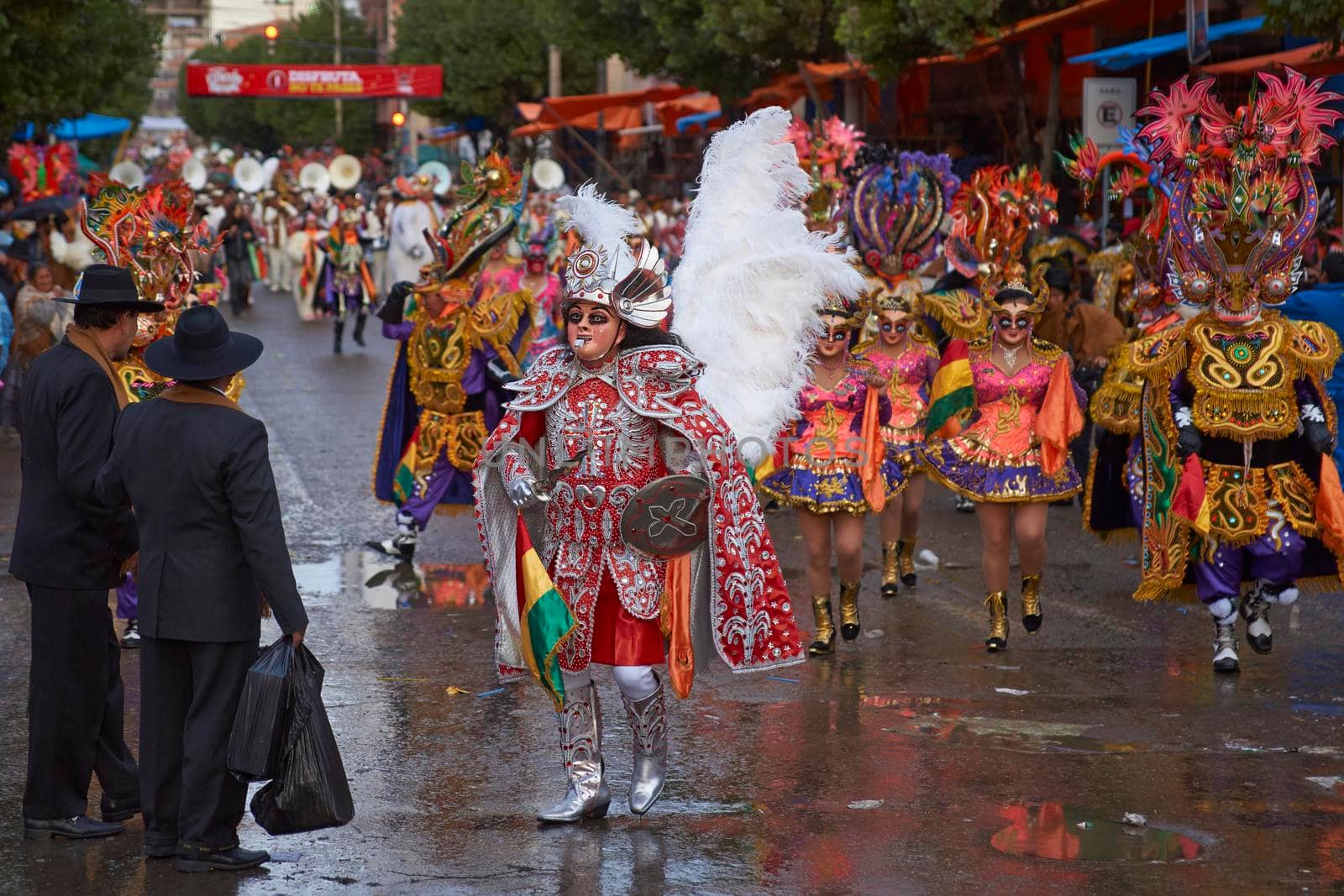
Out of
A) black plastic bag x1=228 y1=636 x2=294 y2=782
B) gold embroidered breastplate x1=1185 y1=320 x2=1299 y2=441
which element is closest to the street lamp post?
gold embroidered breastplate x1=1185 y1=320 x2=1299 y2=441

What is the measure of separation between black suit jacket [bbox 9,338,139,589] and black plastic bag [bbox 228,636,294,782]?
784 mm

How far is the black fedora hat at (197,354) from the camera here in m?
5.48

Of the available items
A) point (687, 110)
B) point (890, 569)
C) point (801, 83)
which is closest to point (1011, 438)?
point (890, 569)

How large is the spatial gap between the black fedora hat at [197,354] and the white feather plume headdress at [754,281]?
3.35m

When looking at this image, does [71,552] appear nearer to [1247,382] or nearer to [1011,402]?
[1011,402]

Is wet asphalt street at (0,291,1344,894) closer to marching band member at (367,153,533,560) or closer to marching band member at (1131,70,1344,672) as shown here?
marching band member at (1131,70,1344,672)

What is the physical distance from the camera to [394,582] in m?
10.6

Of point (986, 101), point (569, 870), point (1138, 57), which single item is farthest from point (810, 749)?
point (986, 101)

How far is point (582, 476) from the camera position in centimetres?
617

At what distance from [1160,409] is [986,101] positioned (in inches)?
528

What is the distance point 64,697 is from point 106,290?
4.37 ft

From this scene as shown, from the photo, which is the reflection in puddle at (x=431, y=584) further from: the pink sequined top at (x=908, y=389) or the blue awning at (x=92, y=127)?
the blue awning at (x=92, y=127)

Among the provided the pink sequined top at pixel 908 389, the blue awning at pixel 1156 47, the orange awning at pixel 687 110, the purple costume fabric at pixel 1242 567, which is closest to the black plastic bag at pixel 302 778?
the purple costume fabric at pixel 1242 567

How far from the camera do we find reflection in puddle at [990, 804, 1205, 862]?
5.85m
